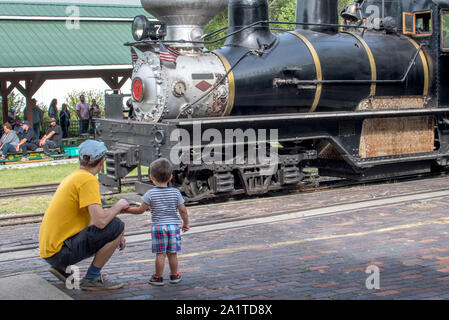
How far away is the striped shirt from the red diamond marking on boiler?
14.4 feet

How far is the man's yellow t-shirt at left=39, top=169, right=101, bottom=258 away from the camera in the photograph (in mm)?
5198

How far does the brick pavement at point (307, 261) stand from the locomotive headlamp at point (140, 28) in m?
3.61

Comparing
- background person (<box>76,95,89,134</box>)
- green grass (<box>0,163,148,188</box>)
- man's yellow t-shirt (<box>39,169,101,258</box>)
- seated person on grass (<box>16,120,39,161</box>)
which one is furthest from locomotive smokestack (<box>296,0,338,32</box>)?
background person (<box>76,95,89,134</box>)

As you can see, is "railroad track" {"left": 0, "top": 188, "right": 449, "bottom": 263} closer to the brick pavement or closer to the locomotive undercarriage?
the brick pavement

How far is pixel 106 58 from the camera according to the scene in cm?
2034

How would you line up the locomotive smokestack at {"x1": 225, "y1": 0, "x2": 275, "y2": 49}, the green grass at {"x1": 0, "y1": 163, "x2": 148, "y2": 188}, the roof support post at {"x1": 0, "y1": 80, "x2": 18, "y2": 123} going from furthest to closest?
the roof support post at {"x1": 0, "y1": 80, "x2": 18, "y2": 123}
the green grass at {"x1": 0, "y1": 163, "x2": 148, "y2": 188}
the locomotive smokestack at {"x1": 225, "y1": 0, "x2": 275, "y2": 49}

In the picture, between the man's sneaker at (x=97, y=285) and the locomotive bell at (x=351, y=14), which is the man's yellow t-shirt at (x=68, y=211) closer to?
the man's sneaker at (x=97, y=285)

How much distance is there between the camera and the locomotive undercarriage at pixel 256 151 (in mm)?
9625

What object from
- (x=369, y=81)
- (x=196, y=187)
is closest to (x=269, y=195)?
(x=196, y=187)

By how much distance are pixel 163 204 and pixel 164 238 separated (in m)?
0.29

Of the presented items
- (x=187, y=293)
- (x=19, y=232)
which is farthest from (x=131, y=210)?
(x=19, y=232)

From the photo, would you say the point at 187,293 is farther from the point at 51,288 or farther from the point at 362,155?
the point at 362,155

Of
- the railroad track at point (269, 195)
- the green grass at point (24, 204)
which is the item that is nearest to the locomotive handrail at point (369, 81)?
the railroad track at point (269, 195)

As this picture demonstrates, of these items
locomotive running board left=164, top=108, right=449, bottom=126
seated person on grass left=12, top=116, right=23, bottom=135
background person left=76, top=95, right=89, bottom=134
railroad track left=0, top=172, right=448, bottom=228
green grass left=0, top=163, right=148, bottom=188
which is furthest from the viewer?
background person left=76, top=95, right=89, bottom=134
